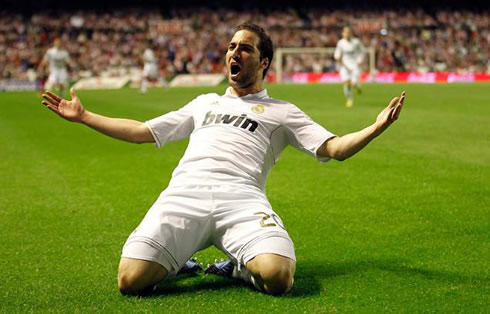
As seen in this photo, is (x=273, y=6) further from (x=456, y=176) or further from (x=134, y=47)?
(x=456, y=176)

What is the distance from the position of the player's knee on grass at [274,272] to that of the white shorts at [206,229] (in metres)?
0.05

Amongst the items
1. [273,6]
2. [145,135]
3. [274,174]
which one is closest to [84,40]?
[273,6]

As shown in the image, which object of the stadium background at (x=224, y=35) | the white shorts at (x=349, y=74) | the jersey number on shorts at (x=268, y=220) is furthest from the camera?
the stadium background at (x=224, y=35)

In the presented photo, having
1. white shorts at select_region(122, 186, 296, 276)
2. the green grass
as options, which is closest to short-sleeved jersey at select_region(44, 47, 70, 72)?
the green grass

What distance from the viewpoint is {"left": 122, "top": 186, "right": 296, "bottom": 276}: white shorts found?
4.60m

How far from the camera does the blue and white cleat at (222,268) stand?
5.02 m

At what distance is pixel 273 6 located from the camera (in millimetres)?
62375

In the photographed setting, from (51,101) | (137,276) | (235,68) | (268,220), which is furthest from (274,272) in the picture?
(51,101)

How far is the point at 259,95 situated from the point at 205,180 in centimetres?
81

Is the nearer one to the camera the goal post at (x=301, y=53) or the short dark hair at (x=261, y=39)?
the short dark hair at (x=261, y=39)

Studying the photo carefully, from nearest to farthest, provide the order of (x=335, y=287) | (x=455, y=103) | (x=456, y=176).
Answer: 1. (x=335, y=287)
2. (x=456, y=176)
3. (x=455, y=103)

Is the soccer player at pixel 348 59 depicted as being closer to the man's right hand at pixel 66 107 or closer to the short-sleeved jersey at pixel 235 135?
the short-sleeved jersey at pixel 235 135

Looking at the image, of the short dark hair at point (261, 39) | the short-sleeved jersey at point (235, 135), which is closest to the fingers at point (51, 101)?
the short-sleeved jersey at point (235, 135)

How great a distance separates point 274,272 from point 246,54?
1591mm
